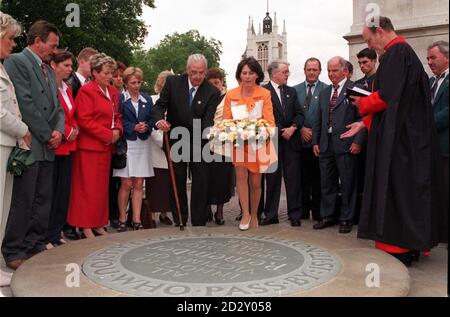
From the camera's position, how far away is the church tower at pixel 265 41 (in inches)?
4319

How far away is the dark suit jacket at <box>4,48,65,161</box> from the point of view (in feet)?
15.8

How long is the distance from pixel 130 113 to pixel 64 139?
136cm

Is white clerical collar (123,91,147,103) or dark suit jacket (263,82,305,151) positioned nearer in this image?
white clerical collar (123,91,147,103)

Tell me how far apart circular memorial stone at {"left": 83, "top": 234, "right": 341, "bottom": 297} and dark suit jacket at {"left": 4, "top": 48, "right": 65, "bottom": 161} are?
4.22 ft

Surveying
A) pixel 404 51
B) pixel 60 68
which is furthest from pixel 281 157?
pixel 60 68

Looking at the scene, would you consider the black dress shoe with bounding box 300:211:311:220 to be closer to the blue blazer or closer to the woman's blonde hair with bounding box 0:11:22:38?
the blue blazer

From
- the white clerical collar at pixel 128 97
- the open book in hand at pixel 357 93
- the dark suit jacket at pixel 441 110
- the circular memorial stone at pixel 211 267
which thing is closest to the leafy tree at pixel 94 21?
the white clerical collar at pixel 128 97

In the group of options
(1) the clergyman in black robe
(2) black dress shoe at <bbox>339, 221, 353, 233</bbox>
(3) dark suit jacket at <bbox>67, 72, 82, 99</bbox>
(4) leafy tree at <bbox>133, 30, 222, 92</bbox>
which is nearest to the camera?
(1) the clergyman in black robe

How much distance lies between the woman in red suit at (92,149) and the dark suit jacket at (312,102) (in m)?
2.81

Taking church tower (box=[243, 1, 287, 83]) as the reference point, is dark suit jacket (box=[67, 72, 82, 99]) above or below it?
below

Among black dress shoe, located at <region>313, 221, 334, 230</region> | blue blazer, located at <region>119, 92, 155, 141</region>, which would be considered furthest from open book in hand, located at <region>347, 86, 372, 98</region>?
blue blazer, located at <region>119, 92, 155, 141</region>

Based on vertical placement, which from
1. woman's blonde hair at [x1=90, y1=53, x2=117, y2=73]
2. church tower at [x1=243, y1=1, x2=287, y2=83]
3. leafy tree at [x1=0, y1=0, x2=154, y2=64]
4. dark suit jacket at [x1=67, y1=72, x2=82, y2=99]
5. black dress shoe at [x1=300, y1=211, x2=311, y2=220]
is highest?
church tower at [x1=243, y1=1, x2=287, y2=83]

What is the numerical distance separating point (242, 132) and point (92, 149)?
5.93 feet

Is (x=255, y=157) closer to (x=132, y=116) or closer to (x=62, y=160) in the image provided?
(x=132, y=116)
